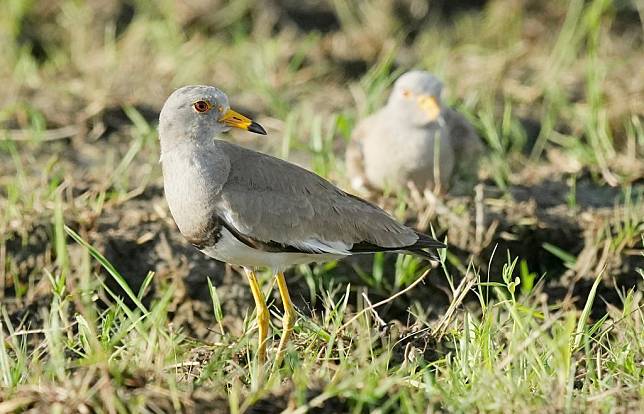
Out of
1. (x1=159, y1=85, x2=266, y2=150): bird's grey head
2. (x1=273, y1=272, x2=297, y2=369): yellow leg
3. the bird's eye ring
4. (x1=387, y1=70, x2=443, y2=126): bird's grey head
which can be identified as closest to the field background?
(x1=273, y1=272, x2=297, y2=369): yellow leg

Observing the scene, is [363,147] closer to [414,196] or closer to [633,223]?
[414,196]

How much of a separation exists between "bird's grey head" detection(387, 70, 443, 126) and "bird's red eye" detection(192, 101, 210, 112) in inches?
60.8

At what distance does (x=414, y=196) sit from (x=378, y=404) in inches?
82.5

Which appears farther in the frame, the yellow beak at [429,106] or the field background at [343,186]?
the yellow beak at [429,106]

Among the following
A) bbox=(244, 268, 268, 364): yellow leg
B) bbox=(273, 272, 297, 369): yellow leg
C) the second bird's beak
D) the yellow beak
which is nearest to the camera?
bbox=(273, 272, 297, 369): yellow leg

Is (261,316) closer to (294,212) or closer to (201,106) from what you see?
(294,212)

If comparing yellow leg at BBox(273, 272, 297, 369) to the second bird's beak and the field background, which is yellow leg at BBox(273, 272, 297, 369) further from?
the second bird's beak

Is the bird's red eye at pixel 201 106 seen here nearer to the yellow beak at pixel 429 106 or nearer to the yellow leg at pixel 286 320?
the yellow leg at pixel 286 320

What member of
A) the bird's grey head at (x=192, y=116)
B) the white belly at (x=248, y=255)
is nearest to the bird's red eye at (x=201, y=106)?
the bird's grey head at (x=192, y=116)

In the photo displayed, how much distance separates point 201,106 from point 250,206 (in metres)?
0.39

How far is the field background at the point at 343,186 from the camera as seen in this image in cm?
362

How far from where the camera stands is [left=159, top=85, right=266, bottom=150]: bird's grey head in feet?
14.0

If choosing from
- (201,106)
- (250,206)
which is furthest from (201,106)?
(250,206)

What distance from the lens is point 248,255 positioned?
428 cm
